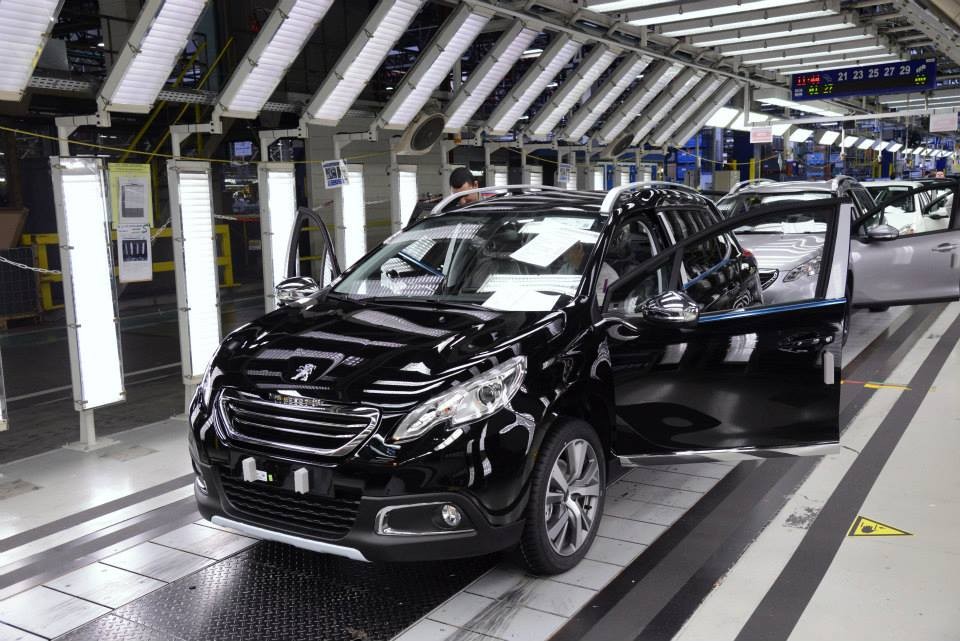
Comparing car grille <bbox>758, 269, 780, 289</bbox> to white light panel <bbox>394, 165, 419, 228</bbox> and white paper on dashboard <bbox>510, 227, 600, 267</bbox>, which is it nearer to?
white light panel <bbox>394, 165, 419, 228</bbox>

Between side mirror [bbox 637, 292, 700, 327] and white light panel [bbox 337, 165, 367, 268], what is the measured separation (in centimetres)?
393

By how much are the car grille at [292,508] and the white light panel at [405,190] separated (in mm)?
4574

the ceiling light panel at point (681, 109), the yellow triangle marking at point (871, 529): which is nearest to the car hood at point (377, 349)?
the yellow triangle marking at point (871, 529)

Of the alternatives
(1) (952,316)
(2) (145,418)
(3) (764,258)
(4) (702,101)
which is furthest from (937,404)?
(4) (702,101)

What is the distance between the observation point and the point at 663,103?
11.9 metres

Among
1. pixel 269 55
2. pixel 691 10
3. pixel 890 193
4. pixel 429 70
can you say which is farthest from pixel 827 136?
pixel 269 55

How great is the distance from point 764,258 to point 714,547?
176 inches

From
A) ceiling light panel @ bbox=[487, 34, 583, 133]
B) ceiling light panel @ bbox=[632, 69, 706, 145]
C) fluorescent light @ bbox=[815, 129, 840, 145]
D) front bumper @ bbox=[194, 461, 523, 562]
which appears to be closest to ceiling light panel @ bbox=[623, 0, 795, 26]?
ceiling light panel @ bbox=[487, 34, 583, 133]

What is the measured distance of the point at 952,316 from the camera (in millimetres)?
9953

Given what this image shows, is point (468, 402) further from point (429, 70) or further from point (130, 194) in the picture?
point (429, 70)

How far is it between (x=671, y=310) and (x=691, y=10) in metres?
6.37

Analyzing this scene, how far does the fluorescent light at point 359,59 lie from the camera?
6582 millimetres

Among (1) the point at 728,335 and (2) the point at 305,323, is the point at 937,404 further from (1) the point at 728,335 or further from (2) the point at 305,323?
(2) the point at 305,323

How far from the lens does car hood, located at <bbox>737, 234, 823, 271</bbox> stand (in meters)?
7.62
